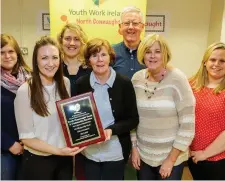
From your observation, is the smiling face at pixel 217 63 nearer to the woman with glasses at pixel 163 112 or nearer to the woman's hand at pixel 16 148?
the woman with glasses at pixel 163 112

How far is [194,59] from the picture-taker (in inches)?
157

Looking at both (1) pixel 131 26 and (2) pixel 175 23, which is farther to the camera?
(2) pixel 175 23

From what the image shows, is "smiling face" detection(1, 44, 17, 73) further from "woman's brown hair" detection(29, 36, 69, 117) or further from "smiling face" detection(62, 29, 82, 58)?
"smiling face" detection(62, 29, 82, 58)

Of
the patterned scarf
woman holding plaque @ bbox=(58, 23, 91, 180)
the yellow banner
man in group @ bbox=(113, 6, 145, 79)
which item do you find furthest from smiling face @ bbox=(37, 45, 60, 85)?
the yellow banner

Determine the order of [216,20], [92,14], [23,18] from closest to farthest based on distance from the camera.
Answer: [92,14] < [216,20] < [23,18]

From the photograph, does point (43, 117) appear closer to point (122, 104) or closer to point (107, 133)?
point (107, 133)

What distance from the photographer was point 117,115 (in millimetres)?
1796

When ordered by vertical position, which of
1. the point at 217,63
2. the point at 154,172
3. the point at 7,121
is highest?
the point at 217,63

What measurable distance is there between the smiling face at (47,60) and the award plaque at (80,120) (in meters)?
0.24

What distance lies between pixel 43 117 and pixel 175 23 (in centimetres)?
287

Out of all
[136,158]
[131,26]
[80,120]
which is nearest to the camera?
[80,120]

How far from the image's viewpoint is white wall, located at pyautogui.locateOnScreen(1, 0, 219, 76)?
3.73m

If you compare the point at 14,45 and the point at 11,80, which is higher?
the point at 14,45

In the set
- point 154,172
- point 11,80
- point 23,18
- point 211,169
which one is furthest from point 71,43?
point 23,18
